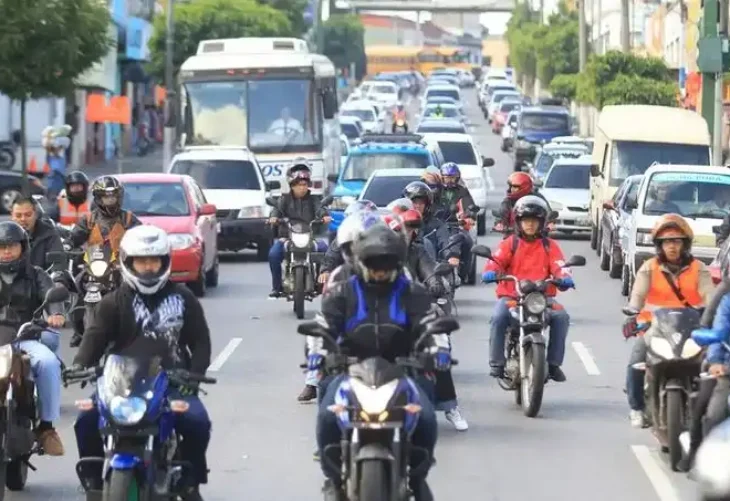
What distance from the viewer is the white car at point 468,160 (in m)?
39.0

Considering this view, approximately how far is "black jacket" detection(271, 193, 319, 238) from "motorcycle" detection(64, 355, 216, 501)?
13.2 metres

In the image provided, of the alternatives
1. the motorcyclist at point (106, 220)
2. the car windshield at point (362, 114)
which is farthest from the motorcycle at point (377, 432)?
the car windshield at point (362, 114)

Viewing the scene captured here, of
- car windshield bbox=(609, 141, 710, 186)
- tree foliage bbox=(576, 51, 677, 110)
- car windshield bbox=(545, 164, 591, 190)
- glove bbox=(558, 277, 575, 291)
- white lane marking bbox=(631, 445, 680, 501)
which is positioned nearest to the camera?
white lane marking bbox=(631, 445, 680, 501)

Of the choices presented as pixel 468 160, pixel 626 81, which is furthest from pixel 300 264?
pixel 626 81

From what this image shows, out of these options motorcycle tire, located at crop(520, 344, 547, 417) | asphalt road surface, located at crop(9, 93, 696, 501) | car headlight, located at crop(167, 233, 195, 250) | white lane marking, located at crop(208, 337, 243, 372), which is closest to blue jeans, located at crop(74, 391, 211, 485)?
asphalt road surface, located at crop(9, 93, 696, 501)

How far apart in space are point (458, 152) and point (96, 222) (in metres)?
24.3

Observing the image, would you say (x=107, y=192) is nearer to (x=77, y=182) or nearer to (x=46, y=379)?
(x=77, y=182)

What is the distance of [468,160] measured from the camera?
41.1 m

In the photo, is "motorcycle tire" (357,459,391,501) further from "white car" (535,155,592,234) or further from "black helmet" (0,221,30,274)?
"white car" (535,155,592,234)

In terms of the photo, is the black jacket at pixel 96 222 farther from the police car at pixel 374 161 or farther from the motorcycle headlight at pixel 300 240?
the police car at pixel 374 161

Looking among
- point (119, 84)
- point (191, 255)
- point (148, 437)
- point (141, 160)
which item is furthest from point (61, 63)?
point (119, 84)

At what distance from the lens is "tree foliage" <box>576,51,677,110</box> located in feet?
192

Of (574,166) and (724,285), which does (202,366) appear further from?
(574,166)

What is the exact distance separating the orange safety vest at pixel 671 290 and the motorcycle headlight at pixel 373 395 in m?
4.41
